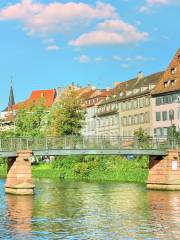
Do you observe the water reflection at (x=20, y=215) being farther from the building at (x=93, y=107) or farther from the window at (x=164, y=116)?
the building at (x=93, y=107)

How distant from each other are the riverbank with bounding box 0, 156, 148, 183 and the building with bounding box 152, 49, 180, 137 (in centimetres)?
1533

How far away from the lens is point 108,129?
12219cm

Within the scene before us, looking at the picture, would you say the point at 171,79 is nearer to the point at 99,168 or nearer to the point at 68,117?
the point at 68,117

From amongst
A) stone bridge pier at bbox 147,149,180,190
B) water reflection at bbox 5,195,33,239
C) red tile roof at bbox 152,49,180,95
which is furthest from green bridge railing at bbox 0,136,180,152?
red tile roof at bbox 152,49,180,95

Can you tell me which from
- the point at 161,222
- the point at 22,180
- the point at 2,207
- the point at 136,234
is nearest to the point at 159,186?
the point at 22,180

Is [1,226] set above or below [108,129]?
below

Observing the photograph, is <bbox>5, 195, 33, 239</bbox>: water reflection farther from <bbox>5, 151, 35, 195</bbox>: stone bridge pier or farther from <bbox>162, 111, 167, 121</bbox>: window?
<bbox>162, 111, 167, 121</bbox>: window

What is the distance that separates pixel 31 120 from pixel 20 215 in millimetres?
65181

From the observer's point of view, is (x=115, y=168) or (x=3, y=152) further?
(x=115, y=168)

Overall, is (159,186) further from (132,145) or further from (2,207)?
(2,207)

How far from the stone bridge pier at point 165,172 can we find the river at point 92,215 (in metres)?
3.09

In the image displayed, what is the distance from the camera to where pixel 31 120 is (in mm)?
105000

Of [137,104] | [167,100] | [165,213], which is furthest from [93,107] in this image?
[165,213]

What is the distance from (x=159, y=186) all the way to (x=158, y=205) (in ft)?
54.5
